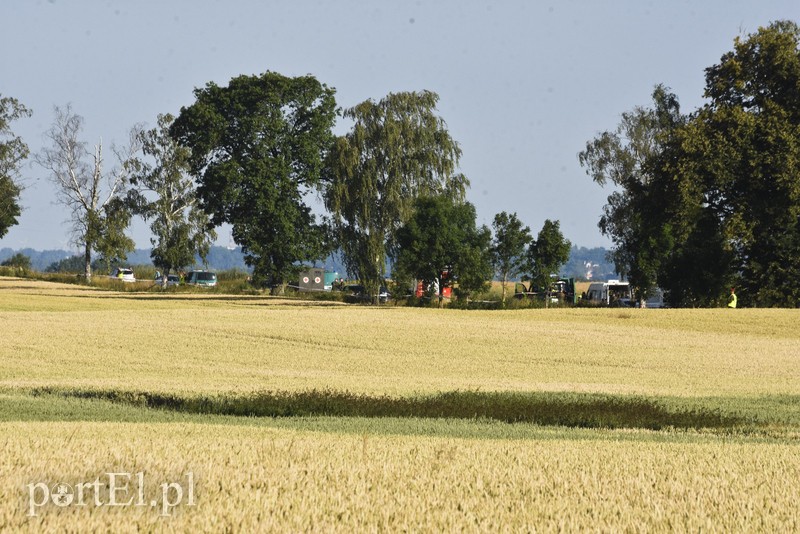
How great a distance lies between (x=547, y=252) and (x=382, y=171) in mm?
13797

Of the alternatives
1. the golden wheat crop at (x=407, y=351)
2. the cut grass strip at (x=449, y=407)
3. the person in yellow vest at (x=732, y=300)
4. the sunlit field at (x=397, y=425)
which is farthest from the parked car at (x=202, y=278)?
the cut grass strip at (x=449, y=407)

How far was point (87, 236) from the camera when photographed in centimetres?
9294

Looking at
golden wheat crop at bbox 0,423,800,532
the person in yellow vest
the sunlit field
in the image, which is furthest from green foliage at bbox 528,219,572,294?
golden wheat crop at bbox 0,423,800,532

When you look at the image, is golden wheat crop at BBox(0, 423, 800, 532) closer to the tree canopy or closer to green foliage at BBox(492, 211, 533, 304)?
the tree canopy

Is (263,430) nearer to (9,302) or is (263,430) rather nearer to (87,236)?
(9,302)

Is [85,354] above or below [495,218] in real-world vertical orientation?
below

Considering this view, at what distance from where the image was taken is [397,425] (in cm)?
1407

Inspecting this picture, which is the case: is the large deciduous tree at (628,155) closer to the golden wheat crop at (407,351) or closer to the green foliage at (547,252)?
the green foliage at (547,252)

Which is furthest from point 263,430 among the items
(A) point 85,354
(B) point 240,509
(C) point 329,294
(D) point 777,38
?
(C) point 329,294

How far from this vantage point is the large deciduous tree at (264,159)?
7656 cm

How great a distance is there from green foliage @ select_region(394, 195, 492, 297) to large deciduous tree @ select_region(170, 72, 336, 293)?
49.6 feet

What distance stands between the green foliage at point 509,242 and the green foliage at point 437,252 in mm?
13841

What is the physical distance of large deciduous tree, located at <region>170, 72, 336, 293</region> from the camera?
76.6 m

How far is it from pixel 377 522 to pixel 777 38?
56.4 meters
